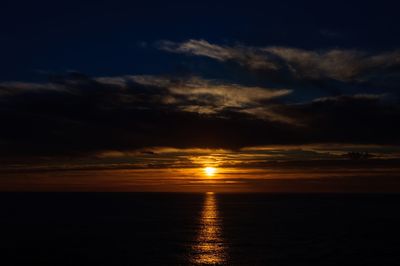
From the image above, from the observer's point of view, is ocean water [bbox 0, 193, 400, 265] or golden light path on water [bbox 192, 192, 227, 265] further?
golden light path on water [bbox 192, 192, 227, 265]

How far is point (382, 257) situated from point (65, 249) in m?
46.4

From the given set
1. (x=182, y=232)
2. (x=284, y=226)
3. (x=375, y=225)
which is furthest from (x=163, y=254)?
(x=375, y=225)

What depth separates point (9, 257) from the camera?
199 feet

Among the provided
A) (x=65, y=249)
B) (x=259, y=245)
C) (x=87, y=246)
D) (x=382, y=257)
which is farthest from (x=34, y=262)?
(x=382, y=257)

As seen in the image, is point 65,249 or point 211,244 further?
point 211,244

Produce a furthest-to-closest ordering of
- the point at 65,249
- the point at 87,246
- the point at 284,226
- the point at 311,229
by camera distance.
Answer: the point at 284,226 < the point at 311,229 < the point at 87,246 < the point at 65,249

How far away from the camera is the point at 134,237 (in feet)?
277

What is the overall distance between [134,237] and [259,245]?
972 inches

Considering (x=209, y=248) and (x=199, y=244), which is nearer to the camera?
(x=209, y=248)

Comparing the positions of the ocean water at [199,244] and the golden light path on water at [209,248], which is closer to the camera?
the ocean water at [199,244]

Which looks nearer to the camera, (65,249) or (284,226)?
(65,249)

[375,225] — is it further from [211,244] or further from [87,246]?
[87,246]

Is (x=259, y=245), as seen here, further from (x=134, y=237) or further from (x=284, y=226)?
(x=284, y=226)

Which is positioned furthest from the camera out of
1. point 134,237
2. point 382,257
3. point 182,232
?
point 182,232
